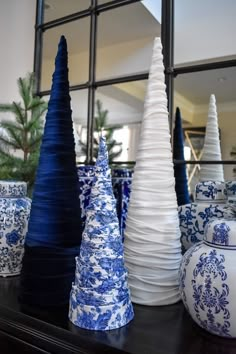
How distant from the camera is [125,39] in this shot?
1177 millimetres

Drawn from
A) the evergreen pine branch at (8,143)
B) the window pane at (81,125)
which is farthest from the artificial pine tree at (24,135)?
the window pane at (81,125)

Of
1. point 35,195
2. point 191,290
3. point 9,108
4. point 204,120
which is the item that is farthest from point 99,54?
point 191,290

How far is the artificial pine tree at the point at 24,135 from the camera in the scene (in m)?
1.07

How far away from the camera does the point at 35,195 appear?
2.25ft

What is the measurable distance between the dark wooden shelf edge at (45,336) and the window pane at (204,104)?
1.97 feet

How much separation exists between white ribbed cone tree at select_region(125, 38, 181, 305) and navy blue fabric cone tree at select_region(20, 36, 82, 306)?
0.43 ft

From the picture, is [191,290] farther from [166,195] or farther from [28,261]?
[28,261]

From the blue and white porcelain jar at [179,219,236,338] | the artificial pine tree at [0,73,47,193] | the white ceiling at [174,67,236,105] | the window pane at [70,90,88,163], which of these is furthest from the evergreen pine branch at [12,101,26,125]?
the blue and white porcelain jar at [179,219,236,338]

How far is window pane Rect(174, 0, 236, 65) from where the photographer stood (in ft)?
3.06

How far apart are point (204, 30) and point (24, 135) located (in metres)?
0.69

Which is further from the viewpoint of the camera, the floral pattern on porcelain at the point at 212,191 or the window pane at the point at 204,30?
the window pane at the point at 204,30

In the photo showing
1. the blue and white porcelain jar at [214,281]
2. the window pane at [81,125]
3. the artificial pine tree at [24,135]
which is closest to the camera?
the blue and white porcelain jar at [214,281]

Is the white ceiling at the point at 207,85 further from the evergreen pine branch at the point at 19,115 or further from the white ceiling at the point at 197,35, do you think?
the evergreen pine branch at the point at 19,115

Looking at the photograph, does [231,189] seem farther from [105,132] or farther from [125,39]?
[125,39]
